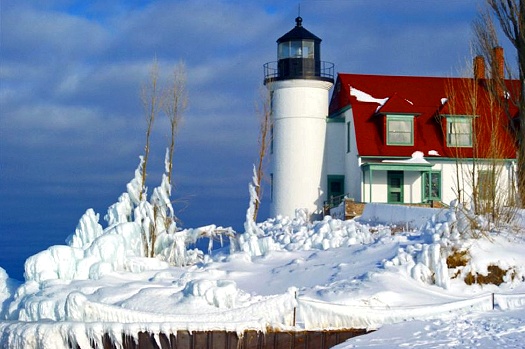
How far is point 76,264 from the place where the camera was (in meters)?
12.5

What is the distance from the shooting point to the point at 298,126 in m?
26.6

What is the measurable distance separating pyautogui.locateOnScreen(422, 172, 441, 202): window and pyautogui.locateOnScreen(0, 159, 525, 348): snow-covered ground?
10.9 meters

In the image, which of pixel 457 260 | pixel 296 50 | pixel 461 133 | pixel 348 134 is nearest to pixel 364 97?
pixel 348 134

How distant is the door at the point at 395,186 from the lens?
26.1 metres

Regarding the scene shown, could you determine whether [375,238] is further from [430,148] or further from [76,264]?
[430,148]

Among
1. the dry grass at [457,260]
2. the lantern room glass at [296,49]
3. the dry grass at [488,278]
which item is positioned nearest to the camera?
the dry grass at [488,278]

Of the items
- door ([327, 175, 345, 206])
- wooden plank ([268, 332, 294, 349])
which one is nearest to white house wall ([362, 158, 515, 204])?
door ([327, 175, 345, 206])

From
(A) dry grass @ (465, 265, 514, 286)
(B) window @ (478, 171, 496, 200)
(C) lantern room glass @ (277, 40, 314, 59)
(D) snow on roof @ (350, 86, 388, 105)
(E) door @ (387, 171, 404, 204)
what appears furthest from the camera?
(D) snow on roof @ (350, 86, 388, 105)

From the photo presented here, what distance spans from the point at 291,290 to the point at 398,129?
16.9 meters

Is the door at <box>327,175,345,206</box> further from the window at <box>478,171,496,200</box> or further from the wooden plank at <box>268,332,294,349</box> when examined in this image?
the wooden plank at <box>268,332,294,349</box>

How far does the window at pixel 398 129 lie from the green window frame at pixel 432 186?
1384 mm

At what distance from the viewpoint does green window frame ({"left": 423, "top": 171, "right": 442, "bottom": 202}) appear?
25844 mm

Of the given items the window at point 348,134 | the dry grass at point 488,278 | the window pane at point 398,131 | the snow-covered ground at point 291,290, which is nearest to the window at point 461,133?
the window pane at point 398,131

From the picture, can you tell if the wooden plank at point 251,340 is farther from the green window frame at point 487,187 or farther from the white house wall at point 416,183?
the white house wall at point 416,183
